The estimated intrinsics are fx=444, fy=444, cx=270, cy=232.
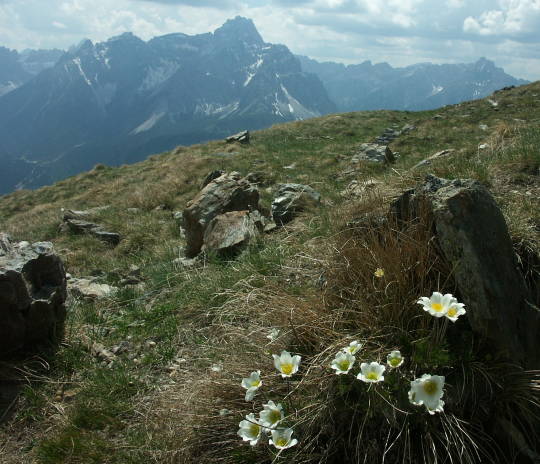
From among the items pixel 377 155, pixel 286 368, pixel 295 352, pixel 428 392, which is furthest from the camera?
pixel 377 155

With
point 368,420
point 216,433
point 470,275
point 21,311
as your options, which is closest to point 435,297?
point 470,275

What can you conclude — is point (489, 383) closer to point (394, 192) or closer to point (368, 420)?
point (368, 420)

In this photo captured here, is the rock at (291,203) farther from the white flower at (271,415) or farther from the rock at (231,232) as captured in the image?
the white flower at (271,415)

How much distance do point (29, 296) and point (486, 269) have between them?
171 inches

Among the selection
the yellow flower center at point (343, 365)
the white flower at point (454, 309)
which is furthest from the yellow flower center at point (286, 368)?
the white flower at point (454, 309)

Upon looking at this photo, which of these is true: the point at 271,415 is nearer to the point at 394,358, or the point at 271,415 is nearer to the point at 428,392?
the point at 394,358

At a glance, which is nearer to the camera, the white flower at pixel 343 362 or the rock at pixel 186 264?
the white flower at pixel 343 362

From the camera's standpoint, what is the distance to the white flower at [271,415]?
2.77 metres

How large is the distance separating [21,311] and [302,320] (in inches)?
117

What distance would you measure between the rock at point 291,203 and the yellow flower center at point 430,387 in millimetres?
5562

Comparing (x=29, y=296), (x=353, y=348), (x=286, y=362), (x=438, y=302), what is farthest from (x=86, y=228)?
(x=438, y=302)

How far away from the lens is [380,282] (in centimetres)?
357

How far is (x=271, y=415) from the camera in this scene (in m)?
2.83

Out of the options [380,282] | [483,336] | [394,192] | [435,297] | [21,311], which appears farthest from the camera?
[394,192]
